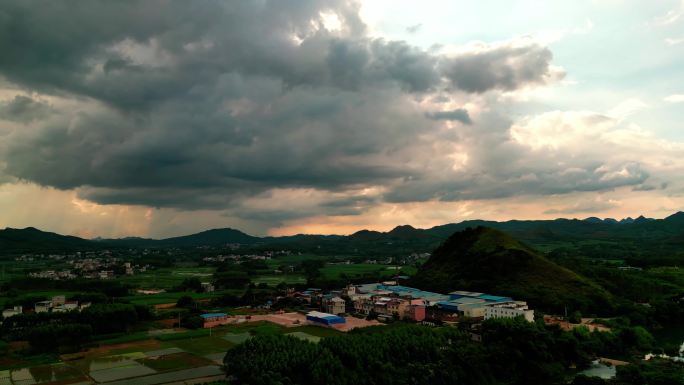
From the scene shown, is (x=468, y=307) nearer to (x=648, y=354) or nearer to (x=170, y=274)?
(x=648, y=354)

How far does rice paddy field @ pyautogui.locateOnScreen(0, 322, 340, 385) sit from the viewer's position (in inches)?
1369

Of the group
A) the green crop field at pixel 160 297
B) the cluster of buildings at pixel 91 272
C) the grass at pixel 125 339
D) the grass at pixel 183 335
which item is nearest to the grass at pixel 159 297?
the green crop field at pixel 160 297

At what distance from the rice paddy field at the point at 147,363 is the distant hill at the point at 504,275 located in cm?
2949

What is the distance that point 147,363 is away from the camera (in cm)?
3906

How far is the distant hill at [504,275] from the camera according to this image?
6229cm

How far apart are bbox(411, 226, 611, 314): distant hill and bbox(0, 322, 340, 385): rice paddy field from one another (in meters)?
29.5

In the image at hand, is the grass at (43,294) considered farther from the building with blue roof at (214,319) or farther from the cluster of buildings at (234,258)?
the cluster of buildings at (234,258)

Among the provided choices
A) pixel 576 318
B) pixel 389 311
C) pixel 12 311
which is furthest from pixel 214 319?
pixel 576 318

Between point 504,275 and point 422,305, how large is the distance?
19671 mm

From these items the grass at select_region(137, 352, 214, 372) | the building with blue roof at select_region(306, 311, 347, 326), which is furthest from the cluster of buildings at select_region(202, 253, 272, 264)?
the grass at select_region(137, 352, 214, 372)

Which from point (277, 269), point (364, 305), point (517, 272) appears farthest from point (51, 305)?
point (277, 269)

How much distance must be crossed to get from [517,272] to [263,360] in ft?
163

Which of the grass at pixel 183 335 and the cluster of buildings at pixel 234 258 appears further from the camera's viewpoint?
the cluster of buildings at pixel 234 258

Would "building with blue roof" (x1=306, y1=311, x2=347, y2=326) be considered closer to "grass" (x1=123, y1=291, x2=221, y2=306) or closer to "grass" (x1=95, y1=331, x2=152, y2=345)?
"grass" (x1=95, y1=331, x2=152, y2=345)
